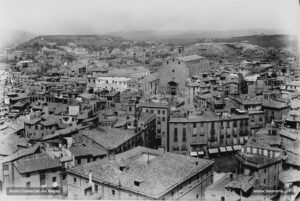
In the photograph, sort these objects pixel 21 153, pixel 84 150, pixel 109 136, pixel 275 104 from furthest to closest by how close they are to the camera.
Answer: pixel 275 104 → pixel 109 136 → pixel 84 150 → pixel 21 153

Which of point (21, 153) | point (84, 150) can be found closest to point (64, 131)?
point (84, 150)

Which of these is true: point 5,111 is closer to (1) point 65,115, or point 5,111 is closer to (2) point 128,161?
(1) point 65,115

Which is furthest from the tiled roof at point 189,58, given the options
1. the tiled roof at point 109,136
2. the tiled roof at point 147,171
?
the tiled roof at point 147,171

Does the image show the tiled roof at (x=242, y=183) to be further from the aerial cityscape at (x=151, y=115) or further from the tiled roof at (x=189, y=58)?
the tiled roof at (x=189, y=58)

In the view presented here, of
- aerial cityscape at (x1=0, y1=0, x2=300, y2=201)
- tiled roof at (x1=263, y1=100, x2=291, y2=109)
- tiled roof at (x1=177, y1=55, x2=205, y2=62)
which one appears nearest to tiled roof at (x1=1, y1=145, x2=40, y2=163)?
aerial cityscape at (x1=0, y1=0, x2=300, y2=201)

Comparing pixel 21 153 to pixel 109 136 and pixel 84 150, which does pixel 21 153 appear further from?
pixel 109 136

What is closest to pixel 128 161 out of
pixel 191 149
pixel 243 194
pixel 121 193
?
pixel 121 193
